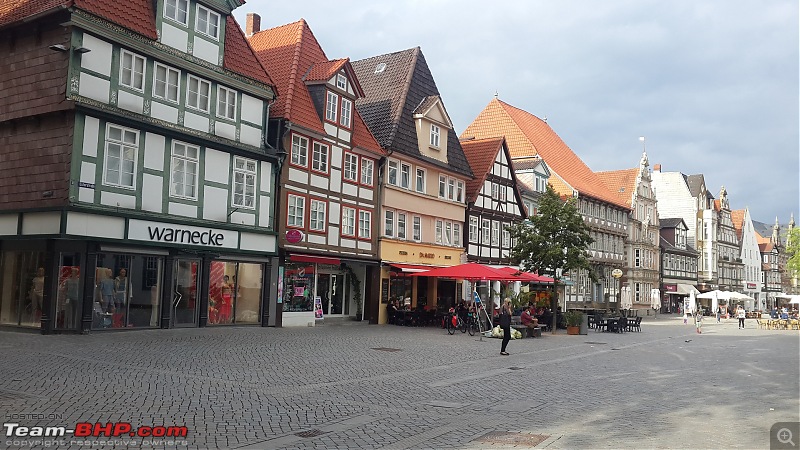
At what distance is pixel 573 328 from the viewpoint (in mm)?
32500

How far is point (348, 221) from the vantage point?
32656 mm

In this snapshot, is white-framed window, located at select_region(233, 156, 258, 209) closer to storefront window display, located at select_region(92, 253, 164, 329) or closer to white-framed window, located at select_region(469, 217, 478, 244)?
storefront window display, located at select_region(92, 253, 164, 329)

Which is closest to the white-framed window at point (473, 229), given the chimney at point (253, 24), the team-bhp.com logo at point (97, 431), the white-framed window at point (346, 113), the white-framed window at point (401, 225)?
the white-framed window at point (401, 225)

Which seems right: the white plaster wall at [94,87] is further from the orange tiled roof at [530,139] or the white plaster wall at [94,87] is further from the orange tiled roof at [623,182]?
the orange tiled roof at [623,182]

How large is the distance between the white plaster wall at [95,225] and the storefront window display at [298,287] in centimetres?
842

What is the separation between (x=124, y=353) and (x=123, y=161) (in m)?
7.67

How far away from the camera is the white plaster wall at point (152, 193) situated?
22547 millimetres

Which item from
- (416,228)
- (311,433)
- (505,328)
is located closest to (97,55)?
(505,328)

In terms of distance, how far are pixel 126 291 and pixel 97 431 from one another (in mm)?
14691

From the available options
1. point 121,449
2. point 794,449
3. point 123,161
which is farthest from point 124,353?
point 794,449

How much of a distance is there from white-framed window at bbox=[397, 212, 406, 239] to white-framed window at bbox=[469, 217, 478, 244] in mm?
7103

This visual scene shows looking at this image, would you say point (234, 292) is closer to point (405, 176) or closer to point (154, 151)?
point (154, 151)

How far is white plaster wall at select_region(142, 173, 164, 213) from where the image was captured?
22547 mm

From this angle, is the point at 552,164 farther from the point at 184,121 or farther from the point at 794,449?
the point at 794,449
